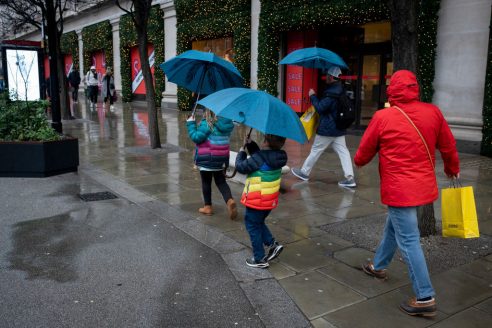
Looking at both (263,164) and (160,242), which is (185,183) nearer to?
(160,242)

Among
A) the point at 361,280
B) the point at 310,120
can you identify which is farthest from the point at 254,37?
the point at 361,280

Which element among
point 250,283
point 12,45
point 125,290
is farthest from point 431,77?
point 12,45

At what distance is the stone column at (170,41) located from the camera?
21094 mm

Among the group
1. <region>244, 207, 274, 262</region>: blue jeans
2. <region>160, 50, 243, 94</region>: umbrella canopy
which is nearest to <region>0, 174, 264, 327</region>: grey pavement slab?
<region>244, 207, 274, 262</region>: blue jeans

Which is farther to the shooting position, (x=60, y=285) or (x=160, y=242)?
(x=160, y=242)

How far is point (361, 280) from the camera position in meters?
4.14

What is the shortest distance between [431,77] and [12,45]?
11.1 m

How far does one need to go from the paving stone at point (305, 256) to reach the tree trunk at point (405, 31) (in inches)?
79.2

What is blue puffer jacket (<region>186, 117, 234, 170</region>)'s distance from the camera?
5.53 meters

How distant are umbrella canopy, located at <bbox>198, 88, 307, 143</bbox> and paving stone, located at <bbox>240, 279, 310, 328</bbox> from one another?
4.04 feet

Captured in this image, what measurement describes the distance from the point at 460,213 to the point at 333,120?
3.76m

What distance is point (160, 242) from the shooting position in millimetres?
5031

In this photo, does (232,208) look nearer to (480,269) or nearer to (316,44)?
(480,269)

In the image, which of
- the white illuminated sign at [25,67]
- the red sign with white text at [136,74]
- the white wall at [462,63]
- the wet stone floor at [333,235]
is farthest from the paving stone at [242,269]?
the red sign with white text at [136,74]
